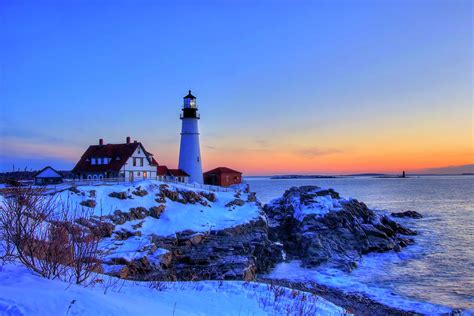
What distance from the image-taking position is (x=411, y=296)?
63.7 feet

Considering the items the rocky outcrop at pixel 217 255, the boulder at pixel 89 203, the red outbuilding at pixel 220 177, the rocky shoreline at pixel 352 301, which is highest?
the red outbuilding at pixel 220 177

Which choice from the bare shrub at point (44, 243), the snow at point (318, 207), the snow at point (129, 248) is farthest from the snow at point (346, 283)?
the bare shrub at point (44, 243)

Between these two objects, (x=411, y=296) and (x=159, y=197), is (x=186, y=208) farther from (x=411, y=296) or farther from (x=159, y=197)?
(x=411, y=296)

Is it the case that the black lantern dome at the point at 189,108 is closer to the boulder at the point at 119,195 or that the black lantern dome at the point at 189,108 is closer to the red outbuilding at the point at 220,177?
the red outbuilding at the point at 220,177

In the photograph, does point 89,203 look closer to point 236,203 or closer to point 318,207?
point 236,203

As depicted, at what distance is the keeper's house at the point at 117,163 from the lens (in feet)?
143

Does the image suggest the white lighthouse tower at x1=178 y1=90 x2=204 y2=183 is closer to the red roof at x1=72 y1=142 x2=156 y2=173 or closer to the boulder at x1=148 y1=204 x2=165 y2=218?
the red roof at x1=72 y1=142 x2=156 y2=173

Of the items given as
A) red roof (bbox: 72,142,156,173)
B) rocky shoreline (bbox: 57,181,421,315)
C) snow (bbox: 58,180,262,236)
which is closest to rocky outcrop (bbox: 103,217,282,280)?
→ rocky shoreline (bbox: 57,181,421,315)

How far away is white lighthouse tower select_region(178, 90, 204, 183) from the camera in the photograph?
49.8m

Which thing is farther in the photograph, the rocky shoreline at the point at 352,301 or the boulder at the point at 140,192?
the boulder at the point at 140,192

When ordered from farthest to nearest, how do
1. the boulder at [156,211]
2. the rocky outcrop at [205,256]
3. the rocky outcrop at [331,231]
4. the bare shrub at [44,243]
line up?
the boulder at [156,211] < the rocky outcrop at [331,231] < the rocky outcrop at [205,256] < the bare shrub at [44,243]

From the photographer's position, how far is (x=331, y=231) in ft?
106

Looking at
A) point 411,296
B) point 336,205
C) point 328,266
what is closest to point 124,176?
point 336,205

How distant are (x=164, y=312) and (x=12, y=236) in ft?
15.9
